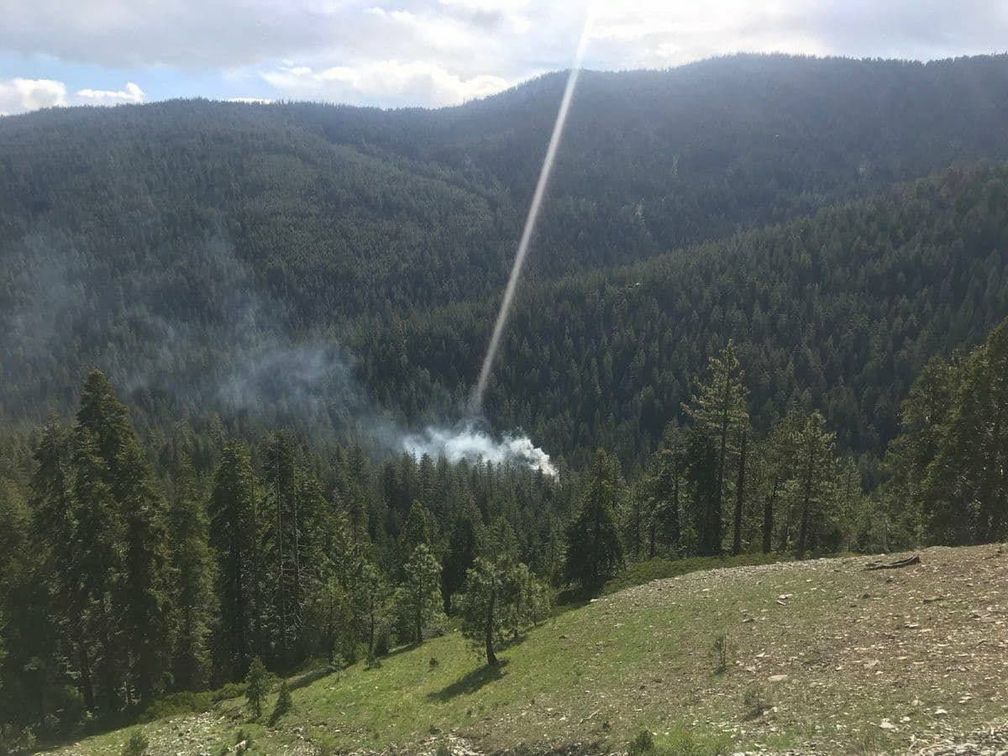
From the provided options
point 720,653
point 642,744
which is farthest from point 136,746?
point 720,653

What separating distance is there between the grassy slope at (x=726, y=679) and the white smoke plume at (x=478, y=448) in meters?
140

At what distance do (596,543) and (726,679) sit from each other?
73.1 ft

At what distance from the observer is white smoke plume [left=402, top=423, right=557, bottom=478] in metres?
175

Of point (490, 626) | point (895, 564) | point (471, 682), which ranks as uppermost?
point (895, 564)

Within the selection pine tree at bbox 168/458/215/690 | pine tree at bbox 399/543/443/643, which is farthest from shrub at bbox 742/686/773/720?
pine tree at bbox 168/458/215/690

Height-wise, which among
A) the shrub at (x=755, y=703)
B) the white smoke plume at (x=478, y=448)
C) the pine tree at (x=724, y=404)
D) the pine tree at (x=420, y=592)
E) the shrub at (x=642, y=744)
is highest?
the pine tree at (x=724, y=404)

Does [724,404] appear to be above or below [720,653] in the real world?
above

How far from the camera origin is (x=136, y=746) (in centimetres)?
2186

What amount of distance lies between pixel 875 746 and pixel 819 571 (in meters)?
15.2

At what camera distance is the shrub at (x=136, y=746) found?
2165 cm

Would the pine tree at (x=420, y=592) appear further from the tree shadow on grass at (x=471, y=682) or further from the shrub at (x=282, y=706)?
the shrub at (x=282, y=706)

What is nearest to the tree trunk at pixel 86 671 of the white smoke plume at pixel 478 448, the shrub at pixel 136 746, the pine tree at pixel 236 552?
the pine tree at pixel 236 552

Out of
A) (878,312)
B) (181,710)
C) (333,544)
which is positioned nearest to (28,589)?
(181,710)

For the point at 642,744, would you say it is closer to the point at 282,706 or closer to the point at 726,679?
Answer: the point at 726,679
